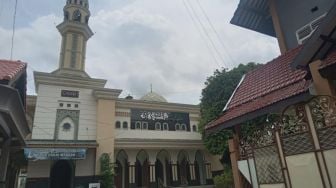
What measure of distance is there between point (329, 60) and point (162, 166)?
17.4 metres

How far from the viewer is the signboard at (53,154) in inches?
554

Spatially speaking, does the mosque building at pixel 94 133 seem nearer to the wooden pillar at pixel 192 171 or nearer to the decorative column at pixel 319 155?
the wooden pillar at pixel 192 171

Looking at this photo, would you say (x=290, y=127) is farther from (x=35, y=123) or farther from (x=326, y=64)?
(x=35, y=123)

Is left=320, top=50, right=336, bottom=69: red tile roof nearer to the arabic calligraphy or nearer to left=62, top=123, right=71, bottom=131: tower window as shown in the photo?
left=62, top=123, right=71, bottom=131: tower window

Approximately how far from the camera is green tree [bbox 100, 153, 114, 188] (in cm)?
1529

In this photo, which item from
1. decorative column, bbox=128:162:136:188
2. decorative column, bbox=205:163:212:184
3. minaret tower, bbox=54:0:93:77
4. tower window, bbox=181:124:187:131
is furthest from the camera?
decorative column, bbox=205:163:212:184

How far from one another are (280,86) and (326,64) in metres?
1.83

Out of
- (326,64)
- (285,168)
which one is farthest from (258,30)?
(285,168)

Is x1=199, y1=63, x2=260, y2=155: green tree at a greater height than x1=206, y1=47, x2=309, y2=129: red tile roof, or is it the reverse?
x1=199, y1=63, x2=260, y2=155: green tree

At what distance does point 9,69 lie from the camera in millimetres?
5781

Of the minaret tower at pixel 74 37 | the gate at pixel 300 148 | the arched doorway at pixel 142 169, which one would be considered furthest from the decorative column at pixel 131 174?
the gate at pixel 300 148

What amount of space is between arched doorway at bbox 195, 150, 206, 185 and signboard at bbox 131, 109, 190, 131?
7.98 ft

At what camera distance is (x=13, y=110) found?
17.9 feet

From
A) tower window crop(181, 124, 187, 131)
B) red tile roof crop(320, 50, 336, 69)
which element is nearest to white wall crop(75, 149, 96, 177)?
tower window crop(181, 124, 187, 131)
